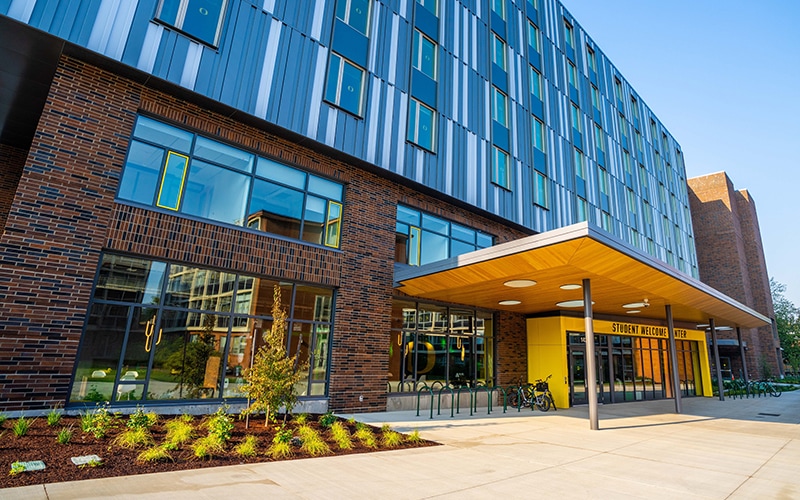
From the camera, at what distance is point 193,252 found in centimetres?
980

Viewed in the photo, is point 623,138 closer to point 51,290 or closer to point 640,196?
point 640,196

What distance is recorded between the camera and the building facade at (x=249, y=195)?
8312mm

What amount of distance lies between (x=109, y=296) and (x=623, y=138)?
31410 millimetres

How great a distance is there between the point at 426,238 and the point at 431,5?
933cm

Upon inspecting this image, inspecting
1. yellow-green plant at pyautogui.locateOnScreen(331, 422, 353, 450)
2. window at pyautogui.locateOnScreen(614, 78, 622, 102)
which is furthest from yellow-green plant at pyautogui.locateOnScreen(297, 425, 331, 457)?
window at pyautogui.locateOnScreen(614, 78, 622, 102)

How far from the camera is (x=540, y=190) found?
794 inches

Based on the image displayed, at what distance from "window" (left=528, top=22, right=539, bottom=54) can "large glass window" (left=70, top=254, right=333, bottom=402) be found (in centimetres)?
1860

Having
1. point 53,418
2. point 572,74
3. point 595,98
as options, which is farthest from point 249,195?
point 595,98

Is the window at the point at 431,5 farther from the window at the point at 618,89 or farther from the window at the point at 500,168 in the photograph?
the window at the point at 618,89

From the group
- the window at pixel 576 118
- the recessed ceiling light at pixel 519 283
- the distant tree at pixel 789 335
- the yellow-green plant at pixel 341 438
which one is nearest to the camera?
the yellow-green plant at pixel 341 438

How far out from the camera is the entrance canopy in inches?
360

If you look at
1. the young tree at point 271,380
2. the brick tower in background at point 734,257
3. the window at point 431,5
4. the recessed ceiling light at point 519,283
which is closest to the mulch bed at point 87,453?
the young tree at point 271,380

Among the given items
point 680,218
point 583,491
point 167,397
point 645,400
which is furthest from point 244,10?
point 680,218

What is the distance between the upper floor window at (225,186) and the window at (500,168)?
7.64m
